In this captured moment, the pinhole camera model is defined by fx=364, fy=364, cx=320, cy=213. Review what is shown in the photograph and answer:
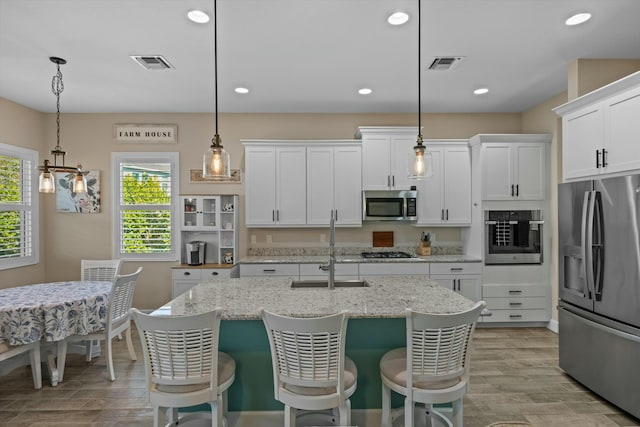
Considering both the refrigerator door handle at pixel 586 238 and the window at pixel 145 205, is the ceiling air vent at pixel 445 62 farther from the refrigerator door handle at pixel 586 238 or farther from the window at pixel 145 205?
the window at pixel 145 205

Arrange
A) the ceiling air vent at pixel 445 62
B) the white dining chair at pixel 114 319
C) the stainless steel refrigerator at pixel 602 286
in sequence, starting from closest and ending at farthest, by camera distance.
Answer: the stainless steel refrigerator at pixel 602 286
the white dining chair at pixel 114 319
the ceiling air vent at pixel 445 62

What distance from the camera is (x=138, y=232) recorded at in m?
5.12

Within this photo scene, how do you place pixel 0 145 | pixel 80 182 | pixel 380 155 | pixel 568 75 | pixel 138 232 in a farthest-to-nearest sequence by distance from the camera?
pixel 138 232
pixel 380 155
pixel 0 145
pixel 568 75
pixel 80 182

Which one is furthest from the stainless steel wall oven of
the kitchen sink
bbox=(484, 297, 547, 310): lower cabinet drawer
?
the kitchen sink

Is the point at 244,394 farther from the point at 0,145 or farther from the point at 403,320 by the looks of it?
the point at 0,145

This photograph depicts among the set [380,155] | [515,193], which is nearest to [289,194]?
[380,155]

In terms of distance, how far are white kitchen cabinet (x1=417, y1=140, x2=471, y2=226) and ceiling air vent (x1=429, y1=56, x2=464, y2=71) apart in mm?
1372

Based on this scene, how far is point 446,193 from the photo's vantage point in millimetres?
4832

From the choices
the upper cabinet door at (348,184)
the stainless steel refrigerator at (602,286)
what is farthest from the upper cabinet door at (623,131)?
the upper cabinet door at (348,184)

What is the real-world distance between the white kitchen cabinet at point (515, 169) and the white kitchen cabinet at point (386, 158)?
947 millimetres

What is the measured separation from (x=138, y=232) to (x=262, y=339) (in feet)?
11.7

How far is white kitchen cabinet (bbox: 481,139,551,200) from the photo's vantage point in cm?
457

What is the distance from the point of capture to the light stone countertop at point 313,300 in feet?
6.91

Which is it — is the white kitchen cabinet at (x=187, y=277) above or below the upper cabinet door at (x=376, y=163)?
below
